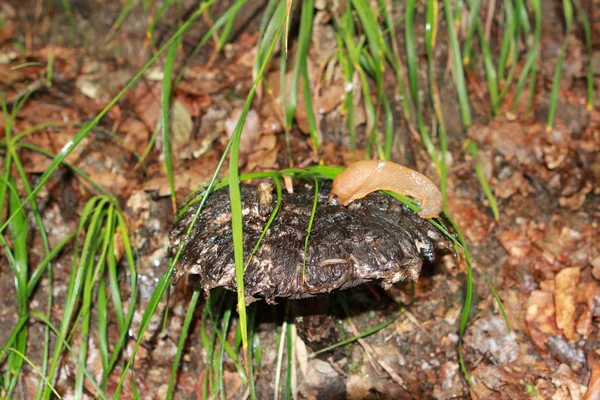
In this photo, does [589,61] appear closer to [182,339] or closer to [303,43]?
[303,43]

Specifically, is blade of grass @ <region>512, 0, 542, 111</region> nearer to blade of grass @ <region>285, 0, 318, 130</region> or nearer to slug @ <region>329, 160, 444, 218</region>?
blade of grass @ <region>285, 0, 318, 130</region>

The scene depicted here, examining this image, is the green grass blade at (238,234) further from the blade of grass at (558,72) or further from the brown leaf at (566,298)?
the blade of grass at (558,72)

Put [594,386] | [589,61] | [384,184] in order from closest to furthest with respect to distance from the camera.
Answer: [384,184] < [594,386] < [589,61]

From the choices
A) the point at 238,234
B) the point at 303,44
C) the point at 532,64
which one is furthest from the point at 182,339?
the point at 532,64

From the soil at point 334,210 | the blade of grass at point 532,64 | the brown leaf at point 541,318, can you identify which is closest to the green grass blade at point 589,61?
the soil at point 334,210

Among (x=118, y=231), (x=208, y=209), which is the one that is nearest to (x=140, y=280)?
(x=118, y=231)

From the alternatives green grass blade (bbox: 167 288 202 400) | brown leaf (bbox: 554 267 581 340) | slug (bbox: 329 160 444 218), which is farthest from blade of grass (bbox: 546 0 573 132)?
green grass blade (bbox: 167 288 202 400)
